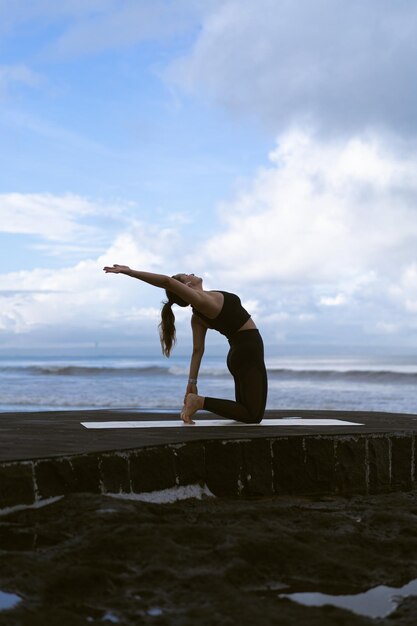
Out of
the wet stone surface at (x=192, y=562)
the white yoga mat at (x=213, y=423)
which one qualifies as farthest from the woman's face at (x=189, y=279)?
the wet stone surface at (x=192, y=562)

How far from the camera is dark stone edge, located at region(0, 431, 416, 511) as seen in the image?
161 inches

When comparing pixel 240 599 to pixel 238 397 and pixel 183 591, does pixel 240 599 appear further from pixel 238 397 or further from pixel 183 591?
pixel 238 397

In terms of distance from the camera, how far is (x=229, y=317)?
5969 millimetres

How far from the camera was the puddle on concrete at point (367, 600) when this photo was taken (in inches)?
106

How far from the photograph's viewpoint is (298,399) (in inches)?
719

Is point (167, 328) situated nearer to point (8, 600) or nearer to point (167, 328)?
point (167, 328)

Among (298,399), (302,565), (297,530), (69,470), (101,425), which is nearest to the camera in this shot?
(302,565)

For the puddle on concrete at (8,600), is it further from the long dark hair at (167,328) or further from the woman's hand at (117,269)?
the long dark hair at (167,328)

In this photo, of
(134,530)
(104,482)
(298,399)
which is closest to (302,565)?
(134,530)

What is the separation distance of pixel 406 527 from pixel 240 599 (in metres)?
1.50

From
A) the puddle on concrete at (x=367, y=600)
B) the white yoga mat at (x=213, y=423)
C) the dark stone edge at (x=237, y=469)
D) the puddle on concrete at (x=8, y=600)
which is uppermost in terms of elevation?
the white yoga mat at (x=213, y=423)

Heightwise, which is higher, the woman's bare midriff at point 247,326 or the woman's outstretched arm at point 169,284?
the woman's outstretched arm at point 169,284

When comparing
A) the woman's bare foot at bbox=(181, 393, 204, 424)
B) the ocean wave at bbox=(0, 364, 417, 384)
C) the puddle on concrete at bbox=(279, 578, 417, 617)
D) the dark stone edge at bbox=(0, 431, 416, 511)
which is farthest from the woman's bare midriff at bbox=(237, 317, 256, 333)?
the ocean wave at bbox=(0, 364, 417, 384)

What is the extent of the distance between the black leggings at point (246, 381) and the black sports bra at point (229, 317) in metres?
0.08
